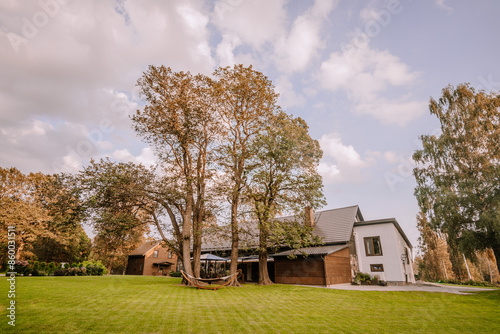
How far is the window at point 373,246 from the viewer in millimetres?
21281

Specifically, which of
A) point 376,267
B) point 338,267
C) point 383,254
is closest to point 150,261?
point 338,267

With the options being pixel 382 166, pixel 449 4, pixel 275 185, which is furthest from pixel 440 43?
pixel 275 185

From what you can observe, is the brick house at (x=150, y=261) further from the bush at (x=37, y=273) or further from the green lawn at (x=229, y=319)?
the green lawn at (x=229, y=319)

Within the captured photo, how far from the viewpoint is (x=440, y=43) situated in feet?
43.8

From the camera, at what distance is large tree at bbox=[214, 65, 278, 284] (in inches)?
699

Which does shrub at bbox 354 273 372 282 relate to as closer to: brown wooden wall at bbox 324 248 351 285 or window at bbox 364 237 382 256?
brown wooden wall at bbox 324 248 351 285

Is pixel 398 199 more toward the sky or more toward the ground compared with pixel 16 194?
more toward the ground

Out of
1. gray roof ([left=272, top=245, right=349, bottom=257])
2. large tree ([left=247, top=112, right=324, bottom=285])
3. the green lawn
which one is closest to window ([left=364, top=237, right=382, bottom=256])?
gray roof ([left=272, top=245, right=349, bottom=257])

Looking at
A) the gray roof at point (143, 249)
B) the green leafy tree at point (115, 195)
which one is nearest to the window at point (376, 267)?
the green leafy tree at point (115, 195)

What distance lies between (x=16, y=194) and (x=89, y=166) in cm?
2043

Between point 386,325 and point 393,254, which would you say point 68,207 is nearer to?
point 386,325

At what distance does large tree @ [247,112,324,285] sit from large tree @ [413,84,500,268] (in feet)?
30.6

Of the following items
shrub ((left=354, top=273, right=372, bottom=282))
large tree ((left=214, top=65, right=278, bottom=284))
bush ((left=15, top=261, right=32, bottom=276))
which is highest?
large tree ((left=214, top=65, right=278, bottom=284))

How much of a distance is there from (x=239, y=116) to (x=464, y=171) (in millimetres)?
17170
